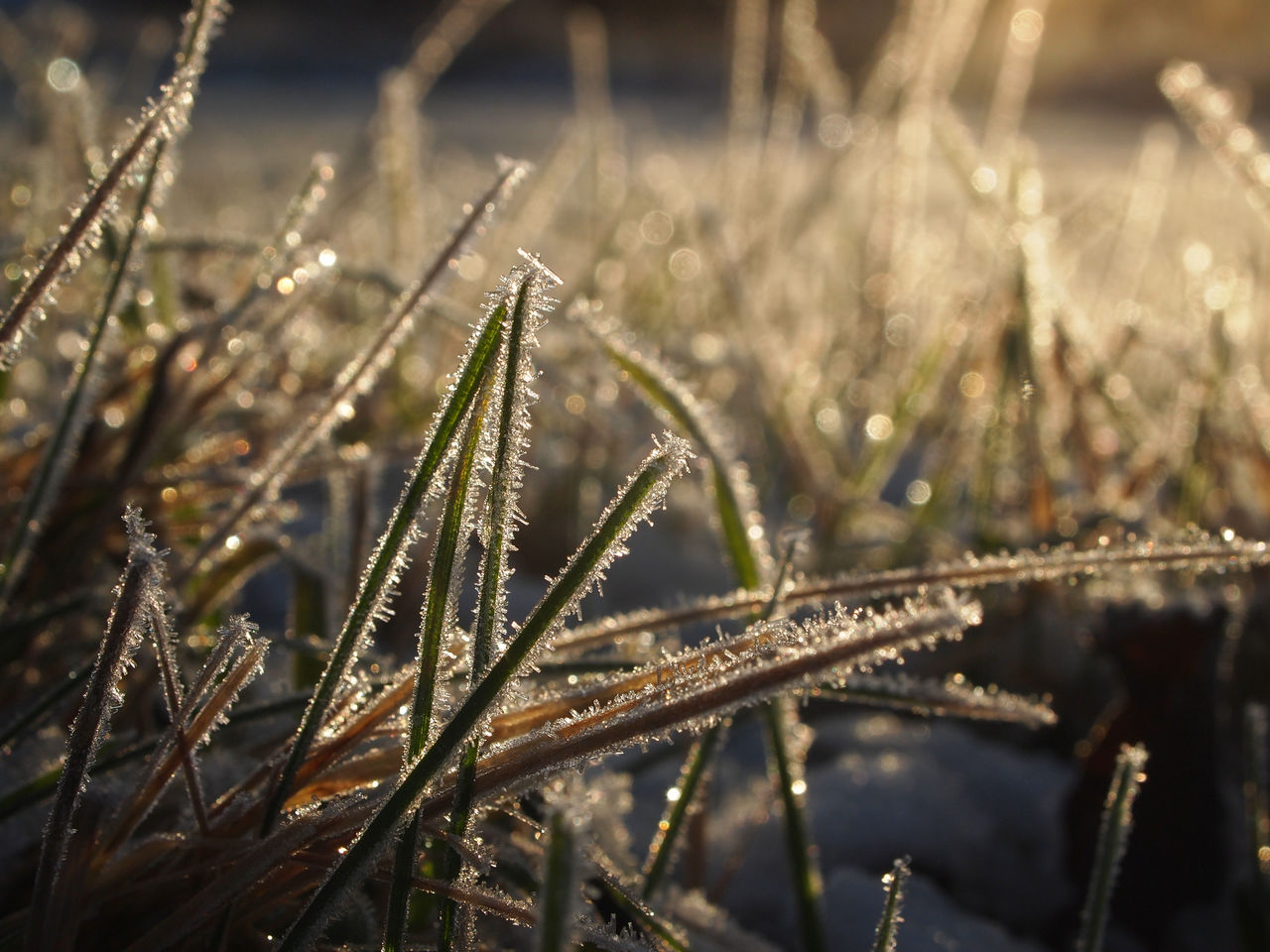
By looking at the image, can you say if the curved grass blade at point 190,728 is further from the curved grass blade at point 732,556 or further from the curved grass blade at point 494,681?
the curved grass blade at point 732,556

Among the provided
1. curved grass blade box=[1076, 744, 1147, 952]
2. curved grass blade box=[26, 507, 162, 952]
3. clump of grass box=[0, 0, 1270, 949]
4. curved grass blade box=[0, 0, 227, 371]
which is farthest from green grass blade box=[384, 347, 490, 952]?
curved grass blade box=[1076, 744, 1147, 952]

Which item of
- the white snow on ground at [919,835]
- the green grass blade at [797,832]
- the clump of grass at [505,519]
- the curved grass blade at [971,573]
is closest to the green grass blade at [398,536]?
the clump of grass at [505,519]

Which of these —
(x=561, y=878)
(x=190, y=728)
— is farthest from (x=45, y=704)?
(x=561, y=878)

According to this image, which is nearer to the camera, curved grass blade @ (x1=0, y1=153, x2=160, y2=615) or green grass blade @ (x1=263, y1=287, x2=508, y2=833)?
green grass blade @ (x1=263, y1=287, x2=508, y2=833)

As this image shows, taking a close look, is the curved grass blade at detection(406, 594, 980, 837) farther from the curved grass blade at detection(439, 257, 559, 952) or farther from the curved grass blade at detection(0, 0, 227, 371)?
the curved grass blade at detection(0, 0, 227, 371)

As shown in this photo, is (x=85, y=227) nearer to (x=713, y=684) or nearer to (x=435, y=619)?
(x=435, y=619)

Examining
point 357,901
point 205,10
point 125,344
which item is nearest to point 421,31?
point 125,344

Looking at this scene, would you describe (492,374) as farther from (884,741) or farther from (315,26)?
(315,26)
